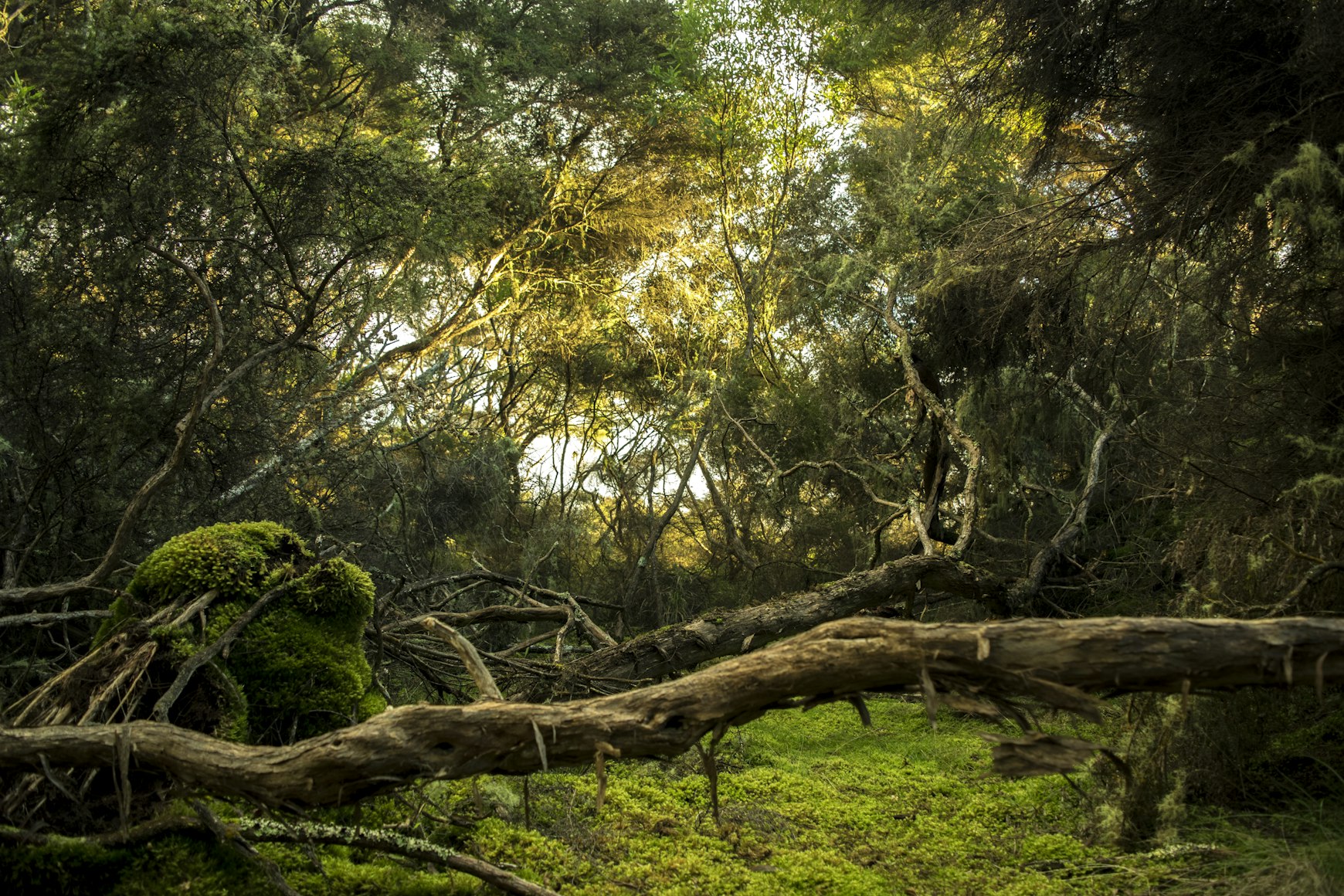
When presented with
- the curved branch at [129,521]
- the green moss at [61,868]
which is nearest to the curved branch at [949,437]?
the curved branch at [129,521]

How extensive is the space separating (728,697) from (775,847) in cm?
166

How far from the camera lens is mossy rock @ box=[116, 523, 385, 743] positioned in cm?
343

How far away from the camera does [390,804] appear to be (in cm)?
347

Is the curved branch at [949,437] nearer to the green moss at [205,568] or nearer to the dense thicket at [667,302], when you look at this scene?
the dense thicket at [667,302]

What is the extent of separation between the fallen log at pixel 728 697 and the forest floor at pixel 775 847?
318 millimetres

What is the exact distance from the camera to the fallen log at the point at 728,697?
222cm

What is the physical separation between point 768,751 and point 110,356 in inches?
194

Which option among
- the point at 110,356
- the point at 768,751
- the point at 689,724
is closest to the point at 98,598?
the point at 110,356

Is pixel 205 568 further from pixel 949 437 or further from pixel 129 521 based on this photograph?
pixel 949 437

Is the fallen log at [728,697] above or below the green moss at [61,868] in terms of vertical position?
above

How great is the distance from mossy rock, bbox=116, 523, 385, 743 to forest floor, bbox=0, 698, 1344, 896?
490 mm

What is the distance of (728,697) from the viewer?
2.47 meters

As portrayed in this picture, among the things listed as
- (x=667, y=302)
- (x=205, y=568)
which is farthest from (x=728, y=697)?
(x=667, y=302)

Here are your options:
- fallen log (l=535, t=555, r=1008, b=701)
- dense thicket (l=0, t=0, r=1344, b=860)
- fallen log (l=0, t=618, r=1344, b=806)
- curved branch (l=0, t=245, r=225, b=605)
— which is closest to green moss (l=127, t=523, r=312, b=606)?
curved branch (l=0, t=245, r=225, b=605)
